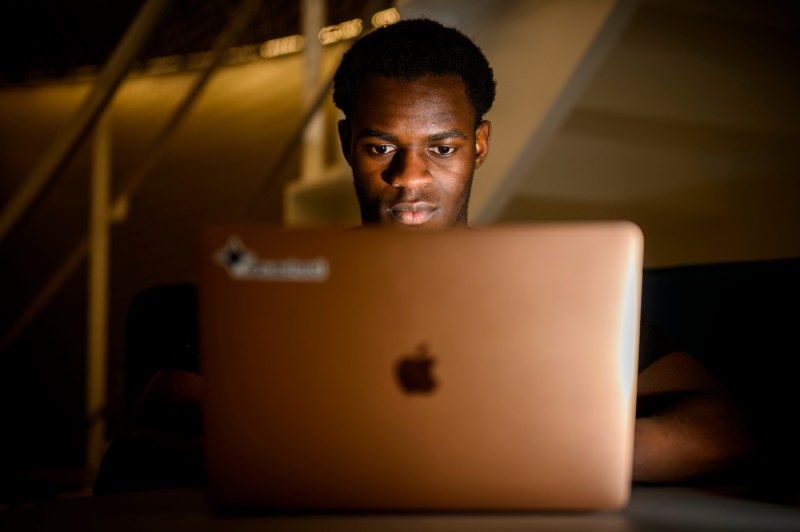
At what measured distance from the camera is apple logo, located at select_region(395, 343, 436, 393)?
1.80 ft

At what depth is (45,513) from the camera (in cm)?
61

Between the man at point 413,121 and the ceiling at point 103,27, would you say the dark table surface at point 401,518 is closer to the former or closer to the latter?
the man at point 413,121

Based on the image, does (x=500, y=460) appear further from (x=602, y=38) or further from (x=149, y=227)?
(x=149, y=227)

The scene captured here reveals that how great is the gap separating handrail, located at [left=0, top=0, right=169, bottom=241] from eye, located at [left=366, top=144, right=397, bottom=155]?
50cm

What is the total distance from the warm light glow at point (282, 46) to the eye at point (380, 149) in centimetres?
245

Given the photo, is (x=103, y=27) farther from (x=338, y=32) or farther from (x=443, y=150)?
(x=443, y=150)

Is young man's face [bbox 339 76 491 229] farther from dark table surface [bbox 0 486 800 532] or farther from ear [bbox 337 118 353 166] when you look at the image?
dark table surface [bbox 0 486 800 532]

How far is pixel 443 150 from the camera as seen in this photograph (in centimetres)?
128

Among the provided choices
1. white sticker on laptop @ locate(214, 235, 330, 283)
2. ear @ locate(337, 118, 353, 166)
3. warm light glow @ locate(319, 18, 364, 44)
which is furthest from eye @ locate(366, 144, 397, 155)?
warm light glow @ locate(319, 18, 364, 44)

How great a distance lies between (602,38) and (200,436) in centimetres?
115

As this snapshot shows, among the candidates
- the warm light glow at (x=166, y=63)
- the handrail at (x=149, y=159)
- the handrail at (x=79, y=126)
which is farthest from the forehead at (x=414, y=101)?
the warm light glow at (x=166, y=63)

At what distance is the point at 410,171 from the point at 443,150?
7 cm

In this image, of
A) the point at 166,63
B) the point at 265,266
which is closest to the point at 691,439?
the point at 265,266

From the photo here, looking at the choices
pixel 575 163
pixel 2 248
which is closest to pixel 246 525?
pixel 575 163
